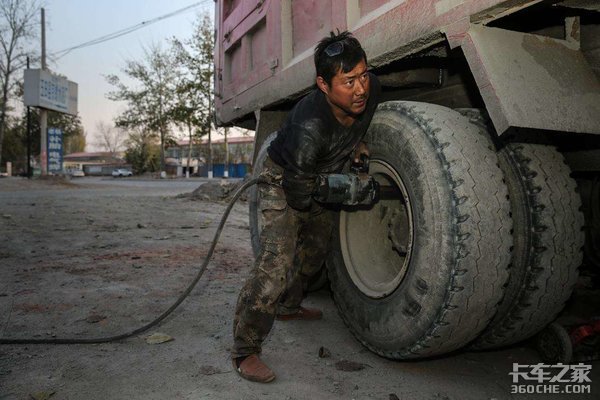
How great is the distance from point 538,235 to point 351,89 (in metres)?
1.01

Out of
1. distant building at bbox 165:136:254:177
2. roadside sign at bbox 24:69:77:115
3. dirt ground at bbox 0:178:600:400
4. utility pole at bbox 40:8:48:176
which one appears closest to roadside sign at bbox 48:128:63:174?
utility pole at bbox 40:8:48:176

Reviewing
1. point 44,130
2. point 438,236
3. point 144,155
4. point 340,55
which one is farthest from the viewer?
point 144,155

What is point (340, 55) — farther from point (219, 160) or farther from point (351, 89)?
point (219, 160)

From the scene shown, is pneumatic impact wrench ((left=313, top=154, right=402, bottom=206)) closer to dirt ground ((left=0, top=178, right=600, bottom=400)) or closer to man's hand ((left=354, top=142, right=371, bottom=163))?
man's hand ((left=354, top=142, right=371, bottom=163))

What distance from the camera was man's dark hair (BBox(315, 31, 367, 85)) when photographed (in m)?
2.02

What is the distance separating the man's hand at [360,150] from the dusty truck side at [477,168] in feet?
0.15

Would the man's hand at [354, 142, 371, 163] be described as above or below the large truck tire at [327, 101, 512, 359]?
above

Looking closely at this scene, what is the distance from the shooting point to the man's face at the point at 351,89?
204cm

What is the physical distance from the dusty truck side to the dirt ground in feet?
0.60

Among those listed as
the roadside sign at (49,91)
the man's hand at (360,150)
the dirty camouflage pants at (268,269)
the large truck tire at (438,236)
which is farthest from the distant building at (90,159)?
the large truck tire at (438,236)

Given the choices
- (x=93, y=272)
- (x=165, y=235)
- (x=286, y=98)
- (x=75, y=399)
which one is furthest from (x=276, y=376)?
(x=165, y=235)

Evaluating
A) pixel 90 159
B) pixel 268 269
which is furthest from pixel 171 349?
pixel 90 159

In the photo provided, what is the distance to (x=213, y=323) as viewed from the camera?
9.06 ft

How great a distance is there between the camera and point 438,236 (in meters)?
1.76
